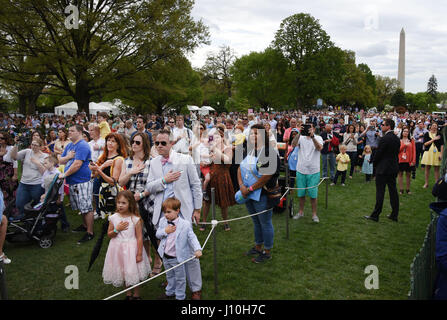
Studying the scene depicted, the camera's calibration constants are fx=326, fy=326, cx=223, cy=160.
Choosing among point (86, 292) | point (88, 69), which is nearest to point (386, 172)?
point (86, 292)

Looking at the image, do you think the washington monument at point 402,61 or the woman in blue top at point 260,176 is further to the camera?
the washington monument at point 402,61

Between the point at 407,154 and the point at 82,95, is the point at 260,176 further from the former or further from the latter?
the point at 82,95

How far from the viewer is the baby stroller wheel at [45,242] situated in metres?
5.89

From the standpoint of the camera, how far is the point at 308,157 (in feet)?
22.4

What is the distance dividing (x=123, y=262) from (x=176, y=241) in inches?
27.8

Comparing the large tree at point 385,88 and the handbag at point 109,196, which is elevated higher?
the large tree at point 385,88

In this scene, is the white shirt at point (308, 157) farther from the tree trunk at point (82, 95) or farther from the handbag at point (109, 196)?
the tree trunk at point (82, 95)

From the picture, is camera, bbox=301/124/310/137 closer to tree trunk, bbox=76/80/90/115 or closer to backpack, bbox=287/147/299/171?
backpack, bbox=287/147/299/171

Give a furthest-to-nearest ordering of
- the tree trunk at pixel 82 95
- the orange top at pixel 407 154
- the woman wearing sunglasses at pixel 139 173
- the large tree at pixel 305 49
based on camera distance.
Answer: the large tree at pixel 305 49 → the tree trunk at pixel 82 95 → the orange top at pixel 407 154 → the woman wearing sunglasses at pixel 139 173

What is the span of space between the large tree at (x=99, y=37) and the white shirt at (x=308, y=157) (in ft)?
63.6

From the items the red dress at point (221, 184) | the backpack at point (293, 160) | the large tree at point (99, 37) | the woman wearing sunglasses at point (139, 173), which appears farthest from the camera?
the large tree at point (99, 37)

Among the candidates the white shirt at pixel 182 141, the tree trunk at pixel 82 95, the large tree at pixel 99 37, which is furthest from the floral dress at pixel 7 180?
the tree trunk at pixel 82 95

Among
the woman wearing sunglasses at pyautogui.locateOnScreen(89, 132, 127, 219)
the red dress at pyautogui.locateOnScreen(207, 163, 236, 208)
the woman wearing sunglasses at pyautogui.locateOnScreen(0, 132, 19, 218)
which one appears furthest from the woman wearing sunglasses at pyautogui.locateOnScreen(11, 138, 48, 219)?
the red dress at pyautogui.locateOnScreen(207, 163, 236, 208)

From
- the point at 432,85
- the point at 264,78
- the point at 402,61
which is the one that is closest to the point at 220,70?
the point at 264,78
